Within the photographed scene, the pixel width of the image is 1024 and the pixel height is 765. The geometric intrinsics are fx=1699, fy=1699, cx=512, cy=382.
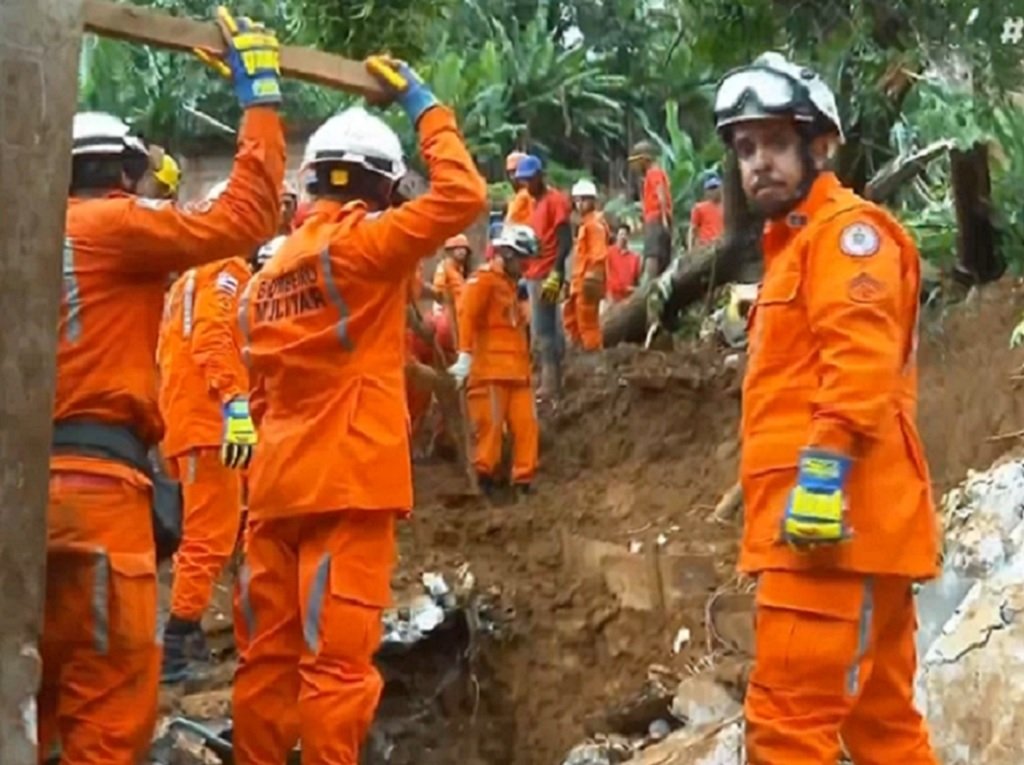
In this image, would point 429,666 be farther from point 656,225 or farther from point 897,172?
point 656,225

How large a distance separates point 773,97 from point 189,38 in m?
1.66

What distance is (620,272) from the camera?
56.9 ft

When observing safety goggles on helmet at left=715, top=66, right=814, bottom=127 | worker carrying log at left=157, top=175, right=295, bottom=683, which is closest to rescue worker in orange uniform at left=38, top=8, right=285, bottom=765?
safety goggles on helmet at left=715, top=66, right=814, bottom=127

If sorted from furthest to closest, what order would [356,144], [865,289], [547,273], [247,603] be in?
[547,273]
[356,144]
[247,603]
[865,289]

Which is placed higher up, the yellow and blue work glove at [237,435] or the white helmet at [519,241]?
the white helmet at [519,241]

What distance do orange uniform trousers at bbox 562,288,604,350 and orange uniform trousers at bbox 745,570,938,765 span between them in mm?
10071

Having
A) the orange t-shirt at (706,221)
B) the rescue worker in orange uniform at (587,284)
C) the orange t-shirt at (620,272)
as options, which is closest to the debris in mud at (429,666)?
the rescue worker in orange uniform at (587,284)

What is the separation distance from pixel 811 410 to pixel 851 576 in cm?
47

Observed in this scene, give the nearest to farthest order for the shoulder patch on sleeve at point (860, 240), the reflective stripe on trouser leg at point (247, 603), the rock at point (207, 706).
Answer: the shoulder patch on sleeve at point (860, 240) → the reflective stripe on trouser leg at point (247, 603) → the rock at point (207, 706)

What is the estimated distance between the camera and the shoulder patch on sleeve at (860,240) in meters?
4.64

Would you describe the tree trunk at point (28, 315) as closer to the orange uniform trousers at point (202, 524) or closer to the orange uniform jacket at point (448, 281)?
the orange uniform trousers at point (202, 524)

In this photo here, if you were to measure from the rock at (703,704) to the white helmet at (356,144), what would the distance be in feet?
8.37

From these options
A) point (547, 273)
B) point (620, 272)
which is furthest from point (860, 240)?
point (620, 272)

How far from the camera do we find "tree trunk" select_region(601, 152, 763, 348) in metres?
11.2
